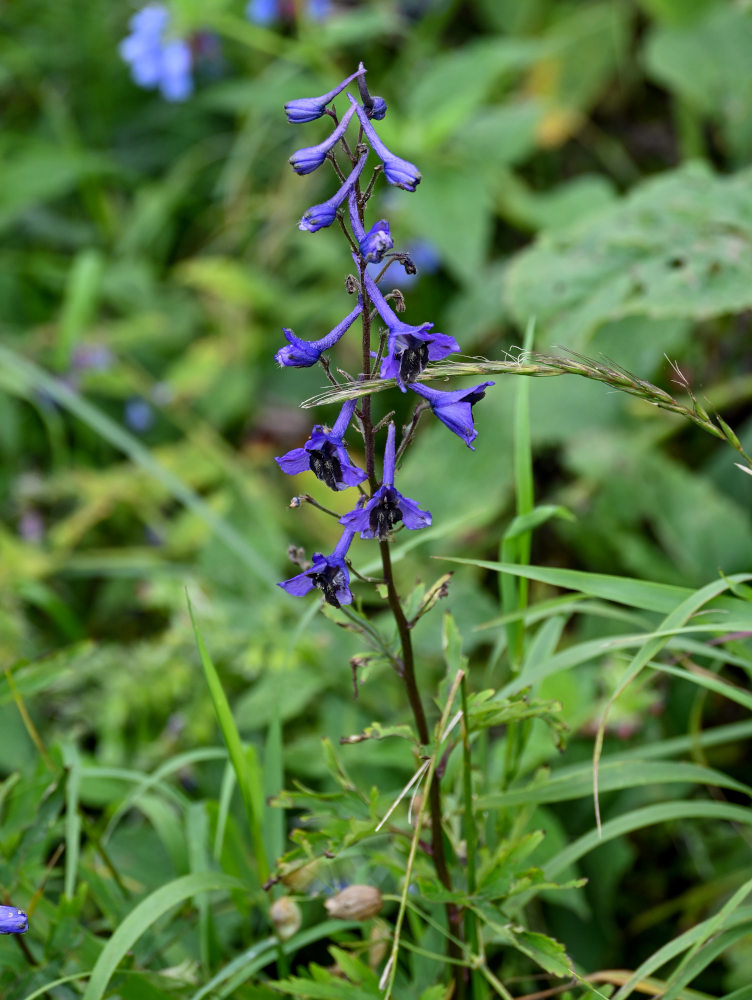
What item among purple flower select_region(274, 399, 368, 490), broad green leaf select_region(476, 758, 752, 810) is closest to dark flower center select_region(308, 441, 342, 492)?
purple flower select_region(274, 399, 368, 490)

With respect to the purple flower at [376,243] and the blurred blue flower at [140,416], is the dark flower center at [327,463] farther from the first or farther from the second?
the blurred blue flower at [140,416]

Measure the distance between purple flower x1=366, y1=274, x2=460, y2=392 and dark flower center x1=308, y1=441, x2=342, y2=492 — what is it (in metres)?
0.10

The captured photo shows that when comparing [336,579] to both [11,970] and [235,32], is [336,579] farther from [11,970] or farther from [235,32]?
[235,32]

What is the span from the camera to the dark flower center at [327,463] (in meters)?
1.02

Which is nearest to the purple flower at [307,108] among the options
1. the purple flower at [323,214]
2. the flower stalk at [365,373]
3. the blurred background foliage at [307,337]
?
the flower stalk at [365,373]

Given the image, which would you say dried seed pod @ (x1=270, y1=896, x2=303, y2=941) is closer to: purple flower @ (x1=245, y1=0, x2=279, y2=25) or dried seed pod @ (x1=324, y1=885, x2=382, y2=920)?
dried seed pod @ (x1=324, y1=885, x2=382, y2=920)

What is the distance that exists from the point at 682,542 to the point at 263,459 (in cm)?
141

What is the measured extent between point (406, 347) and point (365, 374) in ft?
0.21

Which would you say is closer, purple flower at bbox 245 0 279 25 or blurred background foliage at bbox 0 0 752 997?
blurred background foliage at bbox 0 0 752 997

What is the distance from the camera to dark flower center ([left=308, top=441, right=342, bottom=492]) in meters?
1.02

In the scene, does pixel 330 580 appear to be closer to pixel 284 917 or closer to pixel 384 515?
pixel 384 515

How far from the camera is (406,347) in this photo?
1.00m

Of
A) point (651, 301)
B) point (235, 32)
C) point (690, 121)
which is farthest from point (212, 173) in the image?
point (651, 301)

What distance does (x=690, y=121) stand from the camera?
347cm
